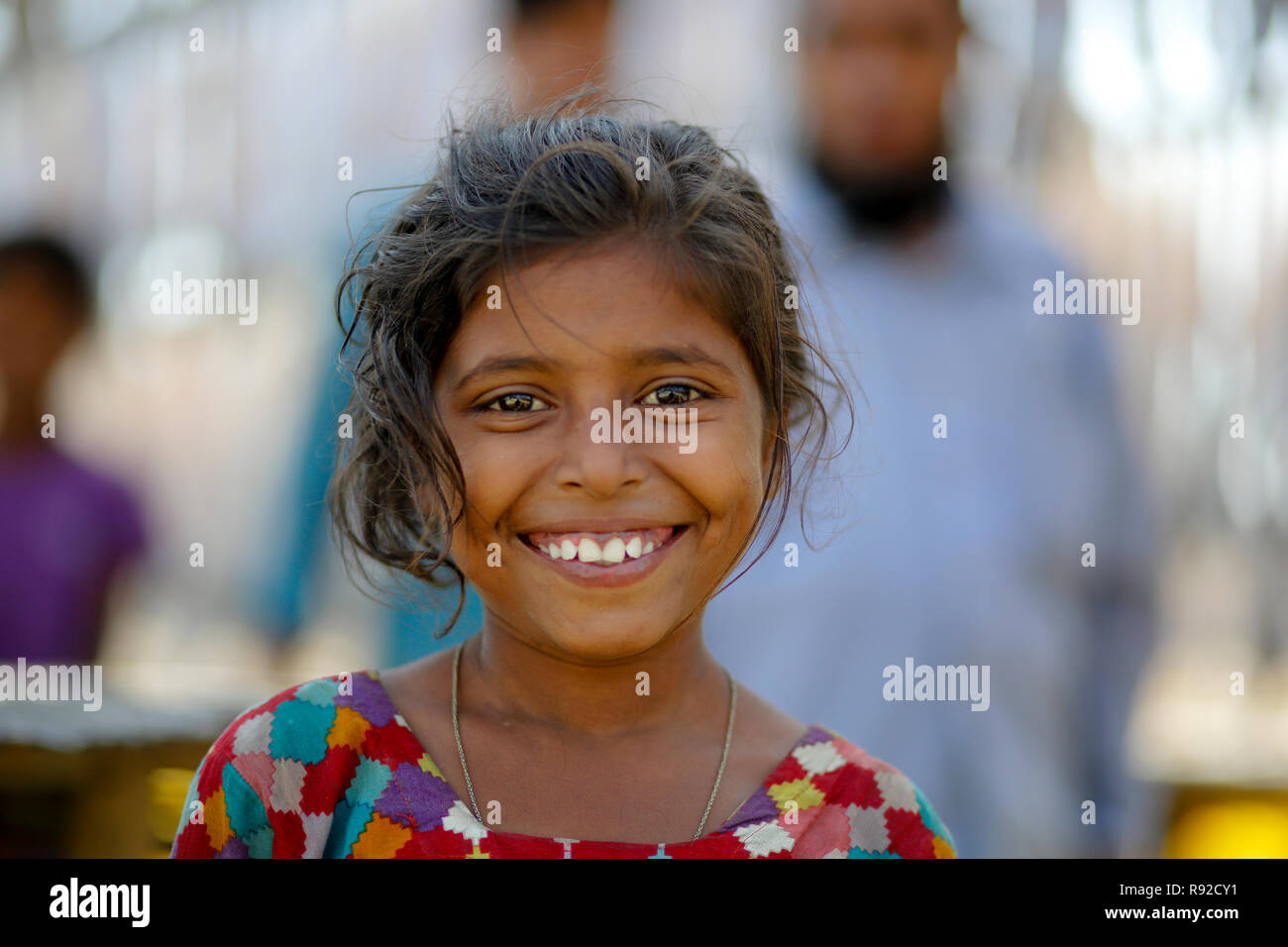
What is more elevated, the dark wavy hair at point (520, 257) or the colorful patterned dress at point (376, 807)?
the dark wavy hair at point (520, 257)

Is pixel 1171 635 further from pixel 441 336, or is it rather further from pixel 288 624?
pixel 441 336

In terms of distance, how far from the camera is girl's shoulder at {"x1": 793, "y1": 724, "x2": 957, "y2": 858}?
5.11 ft

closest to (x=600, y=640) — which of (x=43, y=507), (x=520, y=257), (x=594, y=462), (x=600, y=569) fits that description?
(x=600, y=569)

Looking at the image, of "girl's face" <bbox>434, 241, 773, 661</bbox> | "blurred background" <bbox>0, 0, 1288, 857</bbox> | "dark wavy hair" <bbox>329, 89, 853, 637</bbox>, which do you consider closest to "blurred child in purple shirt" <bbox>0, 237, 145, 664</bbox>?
"blurred background" <bbox>0, 0, 1288, 857</bbox>

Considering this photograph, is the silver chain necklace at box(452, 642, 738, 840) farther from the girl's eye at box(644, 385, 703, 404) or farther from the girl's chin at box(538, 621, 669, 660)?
the girl's eye at box(644, 385, 703, 404)

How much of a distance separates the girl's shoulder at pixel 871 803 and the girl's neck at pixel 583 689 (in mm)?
143

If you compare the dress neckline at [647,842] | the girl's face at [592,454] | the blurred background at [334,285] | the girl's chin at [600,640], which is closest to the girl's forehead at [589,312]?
the girl's face at [592,454]

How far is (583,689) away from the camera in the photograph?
1608mm

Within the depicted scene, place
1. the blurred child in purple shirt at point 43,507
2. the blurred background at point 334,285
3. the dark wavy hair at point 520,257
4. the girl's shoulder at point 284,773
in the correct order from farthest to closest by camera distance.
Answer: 1. the blurred child in purple shirt at point 43,507
2. the blurred background at point 334,285
3. the dark wavy hair at point 520,257
4. the girl's shoulder at point 284,773

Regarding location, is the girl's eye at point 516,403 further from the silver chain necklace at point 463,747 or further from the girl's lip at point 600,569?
the silver chain necklace at point 463,747

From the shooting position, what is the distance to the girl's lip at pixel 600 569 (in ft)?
4.90

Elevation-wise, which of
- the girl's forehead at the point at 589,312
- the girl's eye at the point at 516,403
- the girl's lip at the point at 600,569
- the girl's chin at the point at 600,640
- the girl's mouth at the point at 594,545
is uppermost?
the girl's forehead at the point at 589,312

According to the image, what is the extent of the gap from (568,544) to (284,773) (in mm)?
388

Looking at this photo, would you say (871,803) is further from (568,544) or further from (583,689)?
(568,544)
